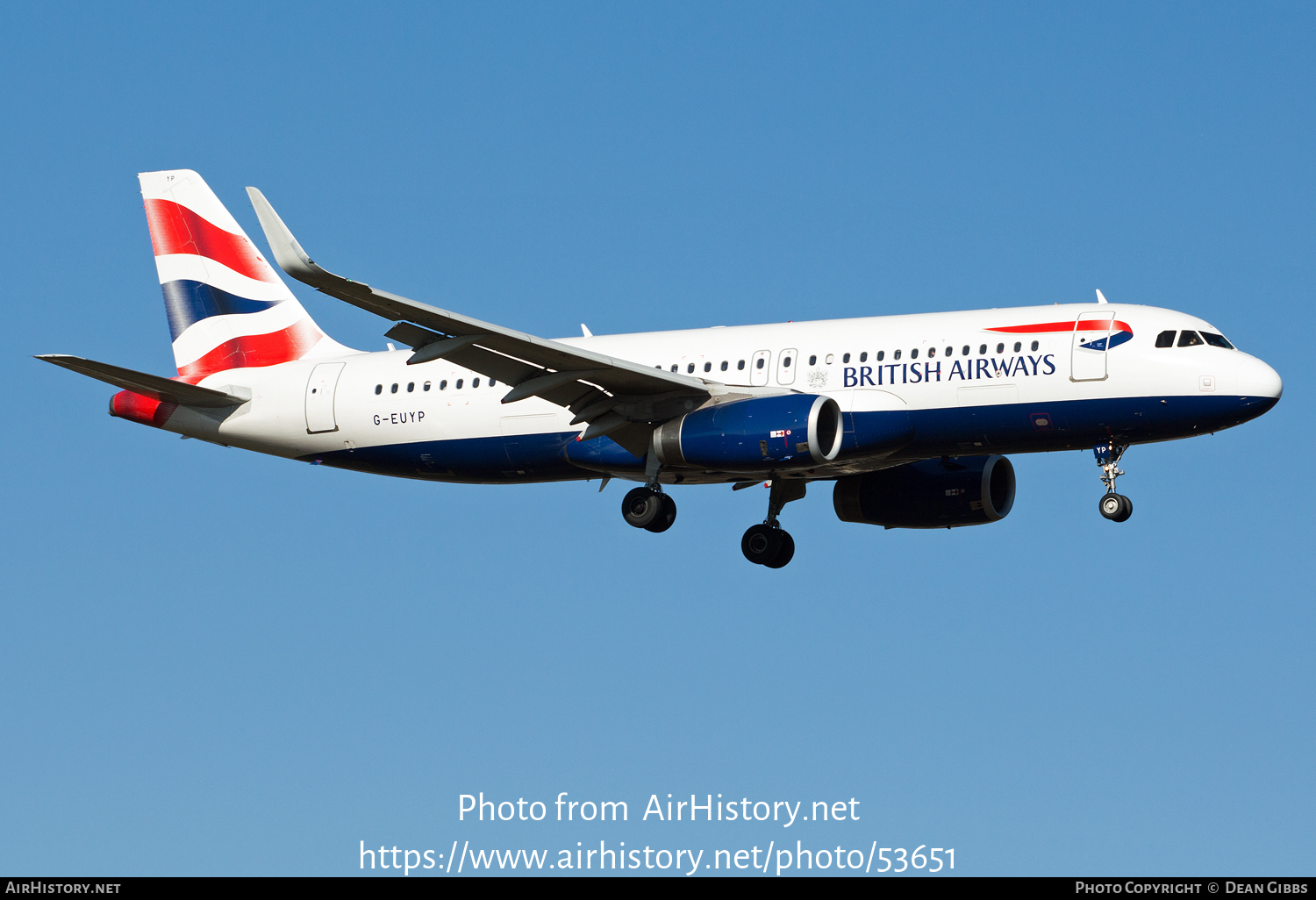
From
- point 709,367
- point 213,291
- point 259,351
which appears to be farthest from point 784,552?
point 213,291

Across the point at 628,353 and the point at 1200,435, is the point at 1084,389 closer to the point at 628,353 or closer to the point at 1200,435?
the point at 1200,435

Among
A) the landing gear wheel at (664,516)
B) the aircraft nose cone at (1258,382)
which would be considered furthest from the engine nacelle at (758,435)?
the aircraft nose cone at (1258,382)

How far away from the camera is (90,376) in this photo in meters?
36.9

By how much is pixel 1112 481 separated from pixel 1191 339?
314 cm

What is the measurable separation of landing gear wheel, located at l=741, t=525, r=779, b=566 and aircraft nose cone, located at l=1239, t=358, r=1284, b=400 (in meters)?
11.3

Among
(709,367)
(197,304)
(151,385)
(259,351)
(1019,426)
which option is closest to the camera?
(1019,426)

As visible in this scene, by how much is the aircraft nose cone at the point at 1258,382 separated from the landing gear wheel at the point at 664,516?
11.8 metres

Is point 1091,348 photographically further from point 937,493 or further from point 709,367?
point 709,367

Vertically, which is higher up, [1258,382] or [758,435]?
[1258,382]

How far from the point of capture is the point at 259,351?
139 feet

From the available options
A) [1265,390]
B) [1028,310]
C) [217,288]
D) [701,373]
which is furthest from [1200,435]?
[217,288]

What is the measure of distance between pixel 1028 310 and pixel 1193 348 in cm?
328

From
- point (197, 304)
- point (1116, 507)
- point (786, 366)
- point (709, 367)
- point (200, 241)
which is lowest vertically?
point (1116, 507)

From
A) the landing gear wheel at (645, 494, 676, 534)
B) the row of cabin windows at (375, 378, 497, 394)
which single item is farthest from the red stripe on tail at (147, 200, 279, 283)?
the landing gear wheel at (645, 494, 676, 534)
